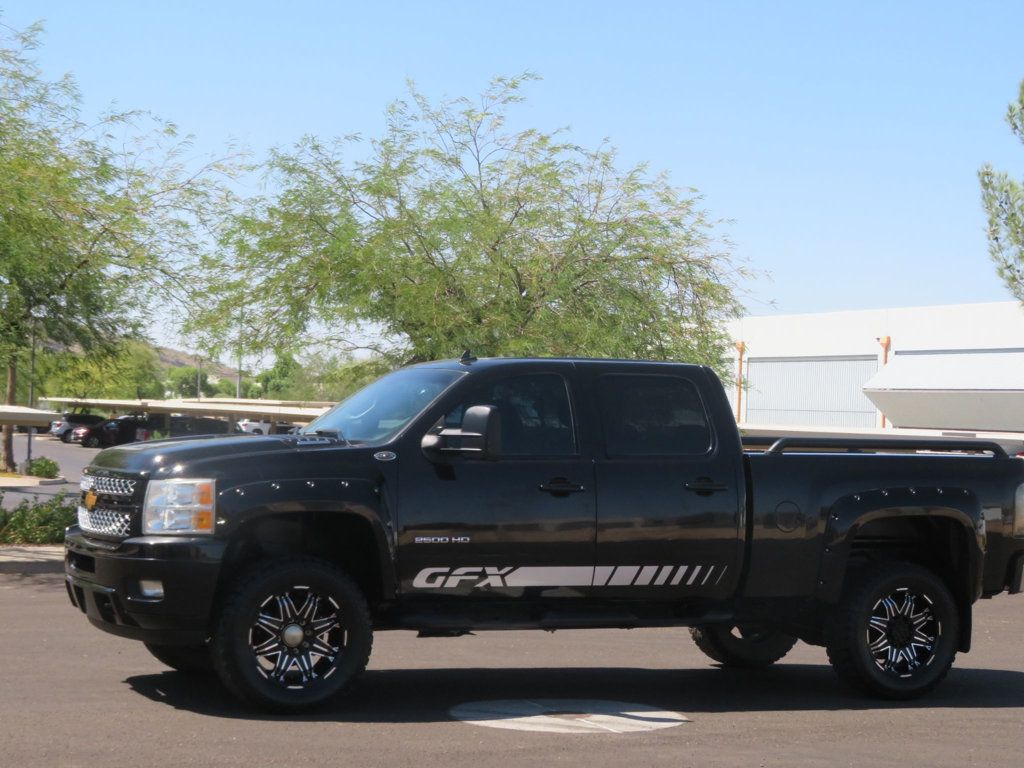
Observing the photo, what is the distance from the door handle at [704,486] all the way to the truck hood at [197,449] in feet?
6.98

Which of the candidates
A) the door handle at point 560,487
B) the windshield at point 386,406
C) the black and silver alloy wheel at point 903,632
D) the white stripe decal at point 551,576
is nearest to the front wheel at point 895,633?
the black and silver alloy wheel at point 903,632

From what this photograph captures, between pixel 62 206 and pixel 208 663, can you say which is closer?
pixel 208 663

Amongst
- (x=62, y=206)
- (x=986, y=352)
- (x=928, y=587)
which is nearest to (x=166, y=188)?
(x=62, y=206)

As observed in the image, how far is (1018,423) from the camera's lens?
38938mm

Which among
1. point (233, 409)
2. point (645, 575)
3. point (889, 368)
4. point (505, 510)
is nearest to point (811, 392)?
point (889, 368)

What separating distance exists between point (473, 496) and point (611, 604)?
3.58 feet

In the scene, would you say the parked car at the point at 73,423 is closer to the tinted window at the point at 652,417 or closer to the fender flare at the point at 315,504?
the tinted window at the point at 652,417

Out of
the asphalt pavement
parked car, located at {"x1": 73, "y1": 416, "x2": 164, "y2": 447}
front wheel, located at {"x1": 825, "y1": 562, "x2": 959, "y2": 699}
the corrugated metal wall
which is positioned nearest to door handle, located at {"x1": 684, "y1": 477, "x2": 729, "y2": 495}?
front wheel, located at {"x1": 825, "y1": 562, "x2": 959, "y2": 699}

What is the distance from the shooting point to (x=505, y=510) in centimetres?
828

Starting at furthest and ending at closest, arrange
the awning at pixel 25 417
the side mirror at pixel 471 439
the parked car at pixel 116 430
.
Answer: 1. the parked car at pixel 116 430
2. the awning at pixel 25 417
3. the side mirror at pixel 471 439

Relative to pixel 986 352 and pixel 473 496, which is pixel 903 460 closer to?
pixel 473 496

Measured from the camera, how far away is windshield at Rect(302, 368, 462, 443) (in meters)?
8.52

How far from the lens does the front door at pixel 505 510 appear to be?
812 cm

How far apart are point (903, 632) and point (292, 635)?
400 centimetres
